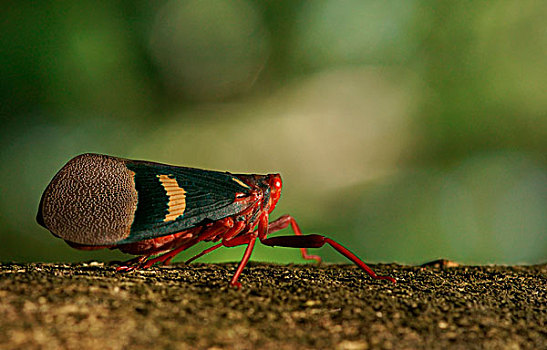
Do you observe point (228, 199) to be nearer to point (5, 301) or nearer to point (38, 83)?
point (5, 301)

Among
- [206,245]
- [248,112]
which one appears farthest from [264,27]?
[206,245]

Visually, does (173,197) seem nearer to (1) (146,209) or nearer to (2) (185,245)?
(1) (146,209)

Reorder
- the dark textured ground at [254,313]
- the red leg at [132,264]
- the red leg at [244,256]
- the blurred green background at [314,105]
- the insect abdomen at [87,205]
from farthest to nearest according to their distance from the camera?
the blurred green background at [314,105] < the red leg at [132,264] < the insect abdomen at [87,205] < the red leg at [244,256] < the dark textured ground at [254,313]

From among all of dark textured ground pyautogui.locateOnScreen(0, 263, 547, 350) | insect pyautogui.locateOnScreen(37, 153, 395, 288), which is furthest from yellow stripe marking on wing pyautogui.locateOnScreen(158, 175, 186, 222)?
dark textured ground pyautogui.locateOnScreen(0, 263, 547, 350)

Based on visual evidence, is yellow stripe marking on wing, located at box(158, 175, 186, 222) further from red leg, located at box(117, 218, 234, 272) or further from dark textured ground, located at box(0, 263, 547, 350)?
dark textured ground, located at box(0, 263, 547, 350)

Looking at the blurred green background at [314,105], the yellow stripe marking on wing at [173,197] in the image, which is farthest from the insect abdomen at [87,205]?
the blurred green background at [314,105]

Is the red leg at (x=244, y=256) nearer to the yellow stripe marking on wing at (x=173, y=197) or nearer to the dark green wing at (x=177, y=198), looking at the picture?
the dark green wing at (x=177, y=198)
